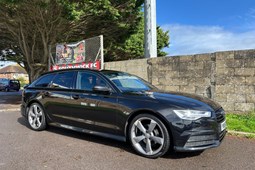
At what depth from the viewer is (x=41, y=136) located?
6008 mm

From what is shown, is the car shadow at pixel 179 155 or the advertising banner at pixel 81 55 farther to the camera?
the advertising banner at pixel 81 55

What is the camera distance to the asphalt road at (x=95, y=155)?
4.14 metres

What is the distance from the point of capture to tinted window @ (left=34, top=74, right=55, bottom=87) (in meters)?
6.61

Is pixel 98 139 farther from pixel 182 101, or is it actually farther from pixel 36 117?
pixel 182 101

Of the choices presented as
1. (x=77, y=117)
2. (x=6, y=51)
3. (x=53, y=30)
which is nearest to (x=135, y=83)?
(x=77, y=117)

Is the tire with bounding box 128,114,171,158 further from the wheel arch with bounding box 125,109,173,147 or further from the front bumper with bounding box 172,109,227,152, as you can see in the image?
the front bumper with bounding box 172,109,227,152

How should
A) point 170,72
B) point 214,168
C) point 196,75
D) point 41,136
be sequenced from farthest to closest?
point 170,72 < point 196,75 < point 41,136 < point 214,168

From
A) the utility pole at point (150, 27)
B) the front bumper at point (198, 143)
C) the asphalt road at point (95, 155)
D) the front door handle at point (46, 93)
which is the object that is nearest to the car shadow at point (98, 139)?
the asphalt road at point (95, 155)

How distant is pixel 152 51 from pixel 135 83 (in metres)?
5.00

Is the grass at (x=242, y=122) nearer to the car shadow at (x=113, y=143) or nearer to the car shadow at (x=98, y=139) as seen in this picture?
the car shadow at (x=113, y=143)

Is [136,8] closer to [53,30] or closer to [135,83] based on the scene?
[53,30]

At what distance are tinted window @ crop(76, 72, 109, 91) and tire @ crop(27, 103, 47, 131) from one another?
1.39 m

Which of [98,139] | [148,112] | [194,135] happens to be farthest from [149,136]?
[98,139]

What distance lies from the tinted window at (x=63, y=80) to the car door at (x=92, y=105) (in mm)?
243
